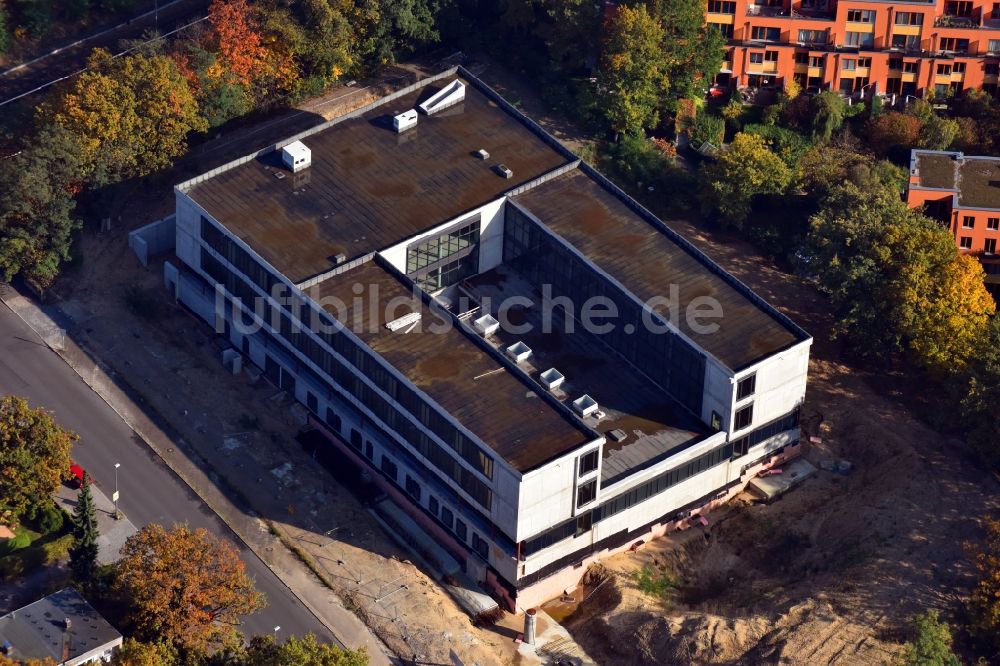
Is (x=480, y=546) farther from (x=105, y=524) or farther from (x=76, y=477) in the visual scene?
(x=76, y=477)

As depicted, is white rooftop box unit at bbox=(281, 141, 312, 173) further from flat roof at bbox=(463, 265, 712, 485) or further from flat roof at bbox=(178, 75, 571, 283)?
flat roof at bbox=(463, 265, 712, 485)

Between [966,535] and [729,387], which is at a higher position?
[729,387]

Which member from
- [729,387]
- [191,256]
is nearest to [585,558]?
[729,387]

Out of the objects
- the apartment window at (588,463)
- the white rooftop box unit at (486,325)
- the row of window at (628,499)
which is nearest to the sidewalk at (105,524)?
the row of window at (628,499)

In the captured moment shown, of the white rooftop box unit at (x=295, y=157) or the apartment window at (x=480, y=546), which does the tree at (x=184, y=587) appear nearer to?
the apartment window at (x=480, y=546)

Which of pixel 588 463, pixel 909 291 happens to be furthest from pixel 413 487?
pixel 909 291

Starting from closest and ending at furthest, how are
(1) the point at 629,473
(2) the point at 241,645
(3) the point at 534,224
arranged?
(2) the point at 241,645 < (1) the point at 629,473 < (3) the point at 534,224

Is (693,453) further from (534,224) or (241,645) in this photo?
(241,645)
